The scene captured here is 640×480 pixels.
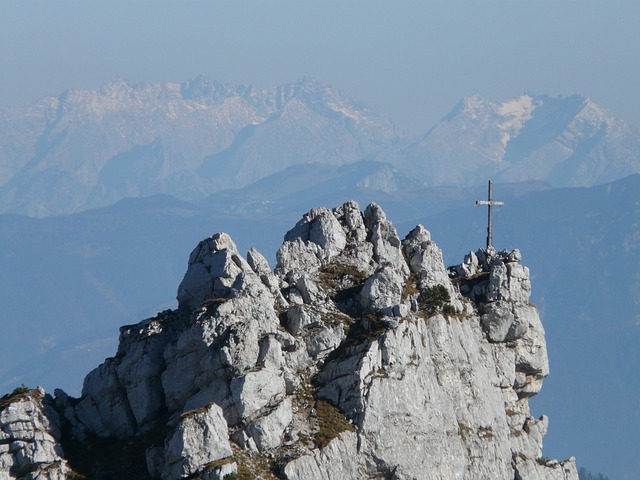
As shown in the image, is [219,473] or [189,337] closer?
[219,473]

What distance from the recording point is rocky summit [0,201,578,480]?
7231cm

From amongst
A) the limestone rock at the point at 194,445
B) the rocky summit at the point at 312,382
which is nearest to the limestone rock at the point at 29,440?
the rocky summit at the point at 312,382

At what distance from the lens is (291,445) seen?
72.3 metres

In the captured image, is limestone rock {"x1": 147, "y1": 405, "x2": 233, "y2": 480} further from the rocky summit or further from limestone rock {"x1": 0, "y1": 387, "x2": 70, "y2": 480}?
limestone rock {"x1": 0, "y1": 387, "x2": 70, "y2": 480}

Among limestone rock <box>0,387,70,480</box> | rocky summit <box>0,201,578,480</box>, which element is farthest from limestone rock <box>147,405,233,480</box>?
limestone rock <box>0,387,70,480</box>

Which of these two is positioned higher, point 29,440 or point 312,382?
point 29,440

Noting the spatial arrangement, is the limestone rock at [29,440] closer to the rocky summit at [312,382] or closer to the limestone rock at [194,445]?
the rocky summit at [312,382]

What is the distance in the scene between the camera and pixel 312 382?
7650 cm

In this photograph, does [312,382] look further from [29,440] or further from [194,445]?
[29,440]

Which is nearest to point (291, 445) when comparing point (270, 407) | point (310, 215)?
point (270, 407)

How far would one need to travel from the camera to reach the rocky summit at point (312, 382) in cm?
7231

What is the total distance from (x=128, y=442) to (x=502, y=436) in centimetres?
1980

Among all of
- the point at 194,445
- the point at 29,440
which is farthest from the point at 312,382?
the point at 29,440

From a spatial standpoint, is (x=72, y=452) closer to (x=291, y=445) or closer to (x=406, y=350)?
(x=291, y=445)
